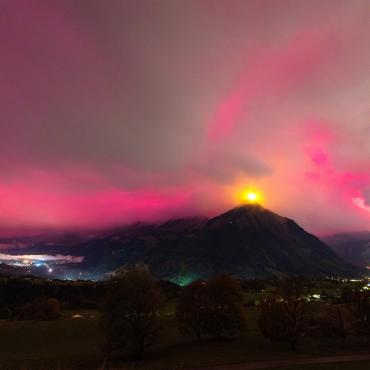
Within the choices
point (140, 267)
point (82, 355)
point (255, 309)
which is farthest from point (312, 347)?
point (255, 309)

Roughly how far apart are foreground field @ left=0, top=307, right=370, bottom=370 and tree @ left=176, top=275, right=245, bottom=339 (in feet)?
10.5

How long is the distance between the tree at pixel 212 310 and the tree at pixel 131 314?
1449 centimetres

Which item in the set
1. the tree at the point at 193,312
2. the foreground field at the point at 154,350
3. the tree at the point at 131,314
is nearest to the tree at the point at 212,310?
the tree at the point at 193,312

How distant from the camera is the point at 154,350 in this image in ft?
297

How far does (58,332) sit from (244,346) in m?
62.4

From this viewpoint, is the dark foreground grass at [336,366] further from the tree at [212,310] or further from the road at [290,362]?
the tree at [212,310]

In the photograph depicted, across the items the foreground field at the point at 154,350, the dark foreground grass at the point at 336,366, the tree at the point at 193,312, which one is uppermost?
the tree at the point at 193,312

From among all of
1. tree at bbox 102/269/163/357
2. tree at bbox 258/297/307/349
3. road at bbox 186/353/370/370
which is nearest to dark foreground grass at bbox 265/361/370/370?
road at bbox 186/353/370/370

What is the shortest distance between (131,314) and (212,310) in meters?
23.3

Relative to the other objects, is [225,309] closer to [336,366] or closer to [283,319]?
[283,319]

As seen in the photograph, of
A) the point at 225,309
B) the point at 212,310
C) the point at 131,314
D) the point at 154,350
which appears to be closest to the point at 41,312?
the point at 154,350

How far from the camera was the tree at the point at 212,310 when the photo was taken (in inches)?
3885

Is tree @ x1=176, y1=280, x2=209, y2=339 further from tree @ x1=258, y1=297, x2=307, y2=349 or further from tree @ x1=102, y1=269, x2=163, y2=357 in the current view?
tree @ x1=258, y1=297, x2=307, y2=349

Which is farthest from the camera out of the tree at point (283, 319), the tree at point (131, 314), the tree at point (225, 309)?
the tree at point (225, 309)
